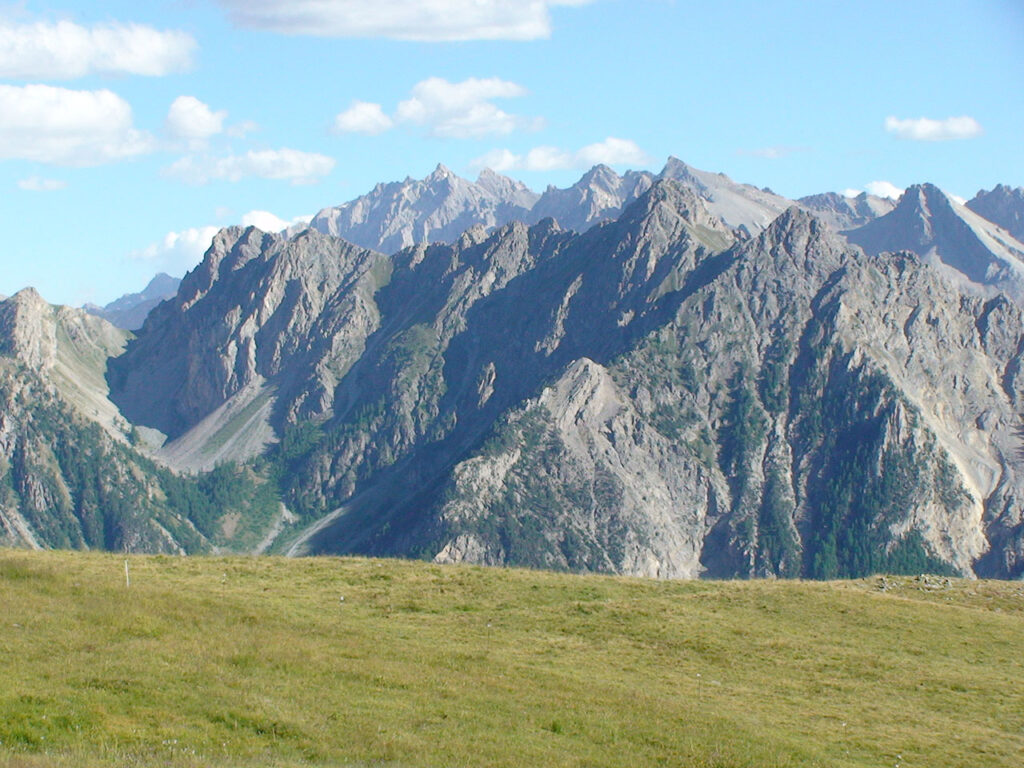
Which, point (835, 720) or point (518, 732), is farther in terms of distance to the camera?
point (835, 720)

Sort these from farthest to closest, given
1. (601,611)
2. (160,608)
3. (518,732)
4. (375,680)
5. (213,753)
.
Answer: (601,611)
(160,608)
(375,680)
(518,732)
(213,753)

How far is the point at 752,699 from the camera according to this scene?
46000mm

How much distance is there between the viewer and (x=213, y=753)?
3500 centimetres

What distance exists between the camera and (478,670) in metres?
46.0

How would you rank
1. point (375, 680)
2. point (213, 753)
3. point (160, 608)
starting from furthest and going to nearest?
point (160, 608) < point (375, 680) < point (213, 753)

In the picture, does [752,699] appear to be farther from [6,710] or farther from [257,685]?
[6,710]

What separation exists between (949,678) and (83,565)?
40.2 meters

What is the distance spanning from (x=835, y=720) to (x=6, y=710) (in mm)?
27260

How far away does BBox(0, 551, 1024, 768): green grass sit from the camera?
1457 inches

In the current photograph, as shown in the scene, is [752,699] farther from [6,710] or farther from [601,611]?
[6,710]

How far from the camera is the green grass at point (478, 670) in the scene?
1457 inches

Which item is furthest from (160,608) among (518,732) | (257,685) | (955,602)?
(955,602)

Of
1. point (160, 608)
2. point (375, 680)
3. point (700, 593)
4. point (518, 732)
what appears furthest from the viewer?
point (700, 593)

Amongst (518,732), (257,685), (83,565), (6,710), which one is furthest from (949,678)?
(83,565)
